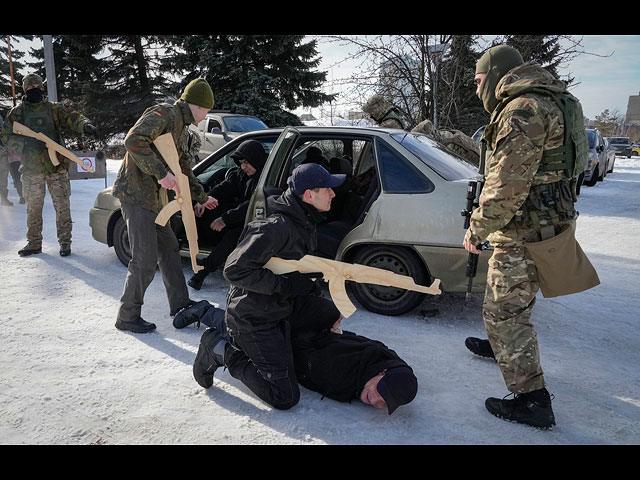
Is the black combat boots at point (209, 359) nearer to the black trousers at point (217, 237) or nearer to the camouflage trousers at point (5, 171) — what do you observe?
the black trousers at point (217, 237)

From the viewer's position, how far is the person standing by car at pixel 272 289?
8.05 ft

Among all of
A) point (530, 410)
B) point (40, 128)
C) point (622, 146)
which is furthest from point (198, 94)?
point (622, 146)

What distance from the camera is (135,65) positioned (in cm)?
2305

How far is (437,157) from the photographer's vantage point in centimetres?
397

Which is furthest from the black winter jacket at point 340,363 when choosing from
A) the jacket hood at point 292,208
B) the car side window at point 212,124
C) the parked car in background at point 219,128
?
the car side window at point 212,124

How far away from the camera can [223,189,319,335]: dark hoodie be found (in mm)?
2441

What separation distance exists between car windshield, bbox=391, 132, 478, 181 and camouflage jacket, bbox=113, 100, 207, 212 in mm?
1820

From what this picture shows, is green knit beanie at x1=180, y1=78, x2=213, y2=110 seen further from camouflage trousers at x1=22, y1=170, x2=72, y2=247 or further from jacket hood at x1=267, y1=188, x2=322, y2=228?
camouflage trousers at x1=22, y1=170, x2=72, y2=247

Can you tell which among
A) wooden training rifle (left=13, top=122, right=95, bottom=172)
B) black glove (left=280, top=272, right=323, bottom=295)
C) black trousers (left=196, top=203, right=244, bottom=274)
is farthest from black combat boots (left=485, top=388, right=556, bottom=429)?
wooden training rifle (left=13, top=122, right=95, bottom=172)

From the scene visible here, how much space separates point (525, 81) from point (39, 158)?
5.51 metres

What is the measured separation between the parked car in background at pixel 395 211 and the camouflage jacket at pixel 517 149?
3.52ft

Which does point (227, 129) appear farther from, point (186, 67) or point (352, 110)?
point (186, 67)
